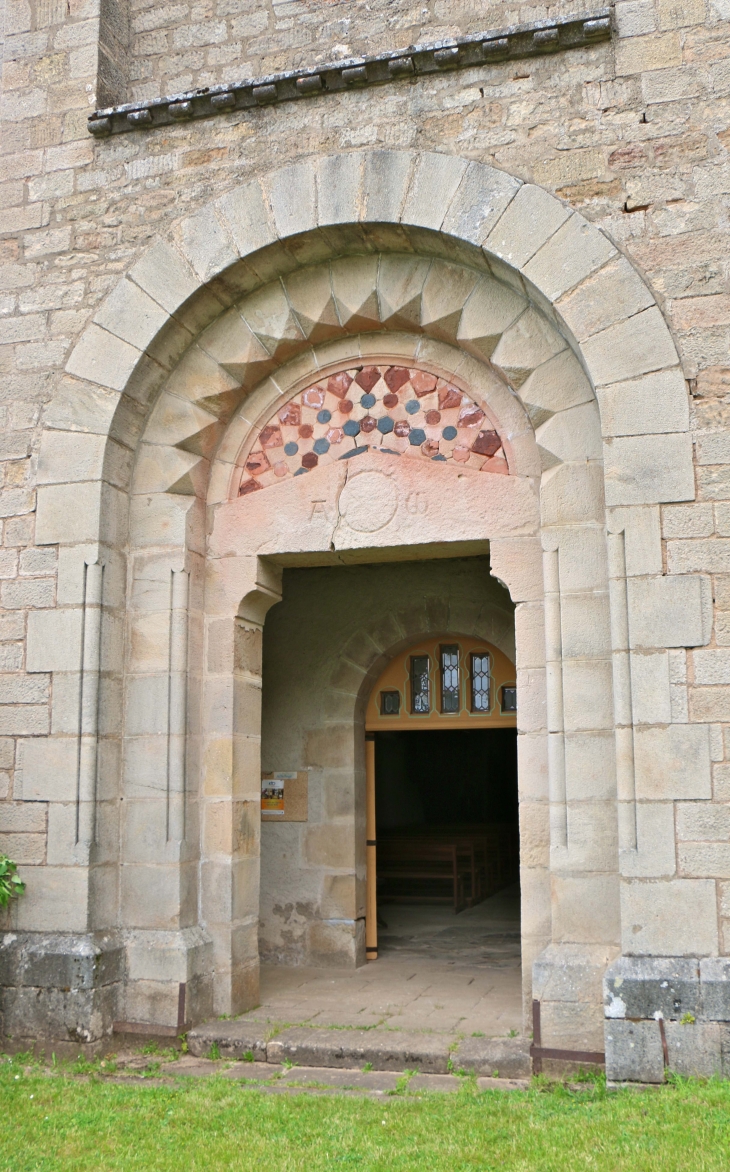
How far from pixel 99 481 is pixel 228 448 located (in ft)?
2.45

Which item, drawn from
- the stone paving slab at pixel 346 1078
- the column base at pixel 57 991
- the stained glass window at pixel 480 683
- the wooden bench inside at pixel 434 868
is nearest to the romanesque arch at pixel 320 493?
the column base at pixel 57 991

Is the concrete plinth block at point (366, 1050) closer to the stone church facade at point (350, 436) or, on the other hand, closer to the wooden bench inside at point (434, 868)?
the stone church facade at point (350, 436)

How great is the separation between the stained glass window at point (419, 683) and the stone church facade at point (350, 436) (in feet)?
5.79

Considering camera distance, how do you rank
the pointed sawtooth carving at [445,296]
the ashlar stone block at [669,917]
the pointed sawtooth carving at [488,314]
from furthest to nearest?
the pointed sawtooth carving at [445,296] → the pointed sawtooth carving at [488,314] → the ashlar stone block at [669,917]

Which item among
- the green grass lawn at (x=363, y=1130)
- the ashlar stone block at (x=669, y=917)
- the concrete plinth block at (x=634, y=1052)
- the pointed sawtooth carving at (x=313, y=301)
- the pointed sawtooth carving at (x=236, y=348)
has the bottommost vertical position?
the green grass lawn at (x=363, y=1130)

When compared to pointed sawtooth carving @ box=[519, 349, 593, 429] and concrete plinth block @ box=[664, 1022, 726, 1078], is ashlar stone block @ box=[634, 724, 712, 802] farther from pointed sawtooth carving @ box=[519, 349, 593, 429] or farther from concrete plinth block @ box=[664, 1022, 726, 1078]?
pointed sawtooth carving @ box=[519, 349, 593, 429]

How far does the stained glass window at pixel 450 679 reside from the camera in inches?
278

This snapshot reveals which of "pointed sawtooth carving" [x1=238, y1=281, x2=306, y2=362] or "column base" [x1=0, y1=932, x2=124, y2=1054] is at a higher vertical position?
"pointed sawtooth carving" [x1=238, y1=281, x2=306, y2=362]

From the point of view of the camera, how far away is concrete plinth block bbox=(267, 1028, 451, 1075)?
4.63m

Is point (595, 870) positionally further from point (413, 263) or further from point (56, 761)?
point (413, 263)

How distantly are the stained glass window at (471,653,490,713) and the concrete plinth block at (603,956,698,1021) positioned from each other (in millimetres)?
2895

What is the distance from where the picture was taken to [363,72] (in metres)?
5.18

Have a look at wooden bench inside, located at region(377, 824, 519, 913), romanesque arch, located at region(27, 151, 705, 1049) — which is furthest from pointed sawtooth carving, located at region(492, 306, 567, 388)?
wooden bench inside, located at region(377, 824, 519, 913)

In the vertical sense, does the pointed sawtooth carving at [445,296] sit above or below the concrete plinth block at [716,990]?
above
